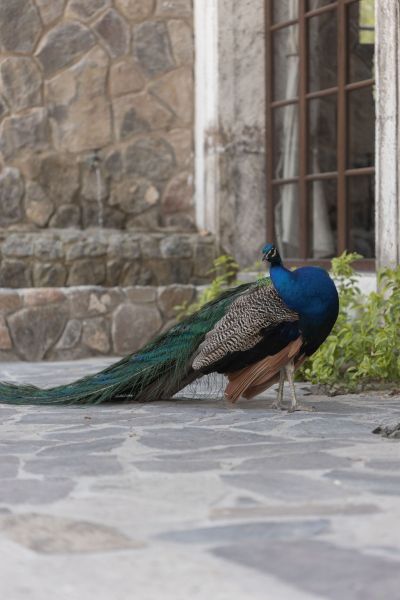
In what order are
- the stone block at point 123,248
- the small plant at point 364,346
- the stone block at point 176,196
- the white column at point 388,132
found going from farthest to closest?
the stone block at point 176,196
the stone block at point 123,248
the white column at point 388,132
the small plant at point 364,346

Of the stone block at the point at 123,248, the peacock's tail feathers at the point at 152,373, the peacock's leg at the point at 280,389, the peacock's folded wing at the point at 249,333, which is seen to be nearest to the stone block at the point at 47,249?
the stone block at the point at 123,248

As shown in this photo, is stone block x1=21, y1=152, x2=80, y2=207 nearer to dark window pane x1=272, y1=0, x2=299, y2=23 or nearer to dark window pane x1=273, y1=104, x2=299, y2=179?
dark window pane x1=273, y1=104, x2=299, y2=179

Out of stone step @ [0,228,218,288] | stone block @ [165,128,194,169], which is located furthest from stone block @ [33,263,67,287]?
stone block @ [165,128,194,169]

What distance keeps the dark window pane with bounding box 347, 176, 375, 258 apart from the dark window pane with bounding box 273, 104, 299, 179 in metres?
0.47

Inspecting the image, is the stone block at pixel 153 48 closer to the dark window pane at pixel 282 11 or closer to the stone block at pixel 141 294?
the dark window pane at pixel 282 11

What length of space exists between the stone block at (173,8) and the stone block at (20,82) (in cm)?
106

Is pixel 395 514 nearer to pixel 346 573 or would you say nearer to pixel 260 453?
pixel 346 573

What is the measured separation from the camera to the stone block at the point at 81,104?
306 inches

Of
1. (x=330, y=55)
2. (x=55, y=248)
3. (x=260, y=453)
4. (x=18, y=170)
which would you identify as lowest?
(x=260, y=453)

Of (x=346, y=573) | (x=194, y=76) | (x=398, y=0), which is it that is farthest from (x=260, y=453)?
(x=194, y=76)

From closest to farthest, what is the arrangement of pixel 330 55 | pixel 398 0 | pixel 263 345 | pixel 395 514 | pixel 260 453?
pixel 395 514, pixel 260 453, pixel 263 345, pixel 398 0, pixel 330 55

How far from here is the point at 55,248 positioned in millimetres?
7516

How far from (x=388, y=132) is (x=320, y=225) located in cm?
140

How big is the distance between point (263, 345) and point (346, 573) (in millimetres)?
2394
